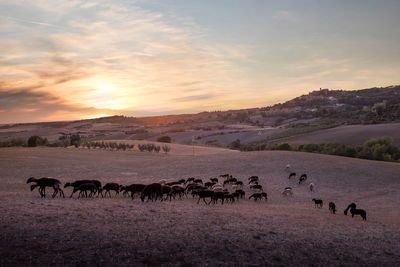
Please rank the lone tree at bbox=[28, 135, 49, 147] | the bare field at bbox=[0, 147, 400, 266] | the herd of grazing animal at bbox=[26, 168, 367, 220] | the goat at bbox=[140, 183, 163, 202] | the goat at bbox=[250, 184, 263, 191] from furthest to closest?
the lone tree at bbox=[28, 135, 49, 147], the goat at bbox=[250, 184, 263, 191], the goat at bbox=[140, 183, 163, 202], the herd of grazing animal at bbox=[26, 168, 367, 220], the bare field at bbox=[0, 147, 400, 266]

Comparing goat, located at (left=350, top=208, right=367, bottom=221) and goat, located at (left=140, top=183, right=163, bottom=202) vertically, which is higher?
goat, located at (left=140, top=183, right=163, bottom=202)

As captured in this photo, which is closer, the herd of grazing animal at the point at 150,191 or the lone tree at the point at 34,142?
the herd of grazing animal at the point at 150,191

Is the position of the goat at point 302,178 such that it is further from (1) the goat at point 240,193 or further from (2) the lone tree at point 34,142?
(2) the lone tree at point 34,142

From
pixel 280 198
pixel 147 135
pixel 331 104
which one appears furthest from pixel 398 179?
pixel 331 104

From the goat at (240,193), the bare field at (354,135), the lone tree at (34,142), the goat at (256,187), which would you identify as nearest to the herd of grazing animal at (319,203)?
the goat at (256,187)

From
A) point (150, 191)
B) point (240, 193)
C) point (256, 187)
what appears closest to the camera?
point (150, 191)

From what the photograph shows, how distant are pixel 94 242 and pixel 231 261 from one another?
370 cm

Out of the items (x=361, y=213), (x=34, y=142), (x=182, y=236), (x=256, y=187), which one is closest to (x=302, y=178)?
(x=256, y=187)

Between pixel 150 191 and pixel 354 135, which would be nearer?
pixel 150 191

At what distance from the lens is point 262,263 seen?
8.21m

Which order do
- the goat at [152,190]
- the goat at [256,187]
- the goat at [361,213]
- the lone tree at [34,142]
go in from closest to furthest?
the goat at [361,213] → the goat at [152,190] → the goat at [256,187] → the lone tree at [34,142]

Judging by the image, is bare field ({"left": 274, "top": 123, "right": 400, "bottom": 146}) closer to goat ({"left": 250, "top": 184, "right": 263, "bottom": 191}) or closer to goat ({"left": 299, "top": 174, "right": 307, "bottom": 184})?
goat ({"left": 299, "top": 174, "right": 307, "bottom": 184})

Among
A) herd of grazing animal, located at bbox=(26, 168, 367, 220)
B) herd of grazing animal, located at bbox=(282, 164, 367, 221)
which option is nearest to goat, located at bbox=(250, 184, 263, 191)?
herd of grazing animal, located at bbox=(26, 168, 367, 220)

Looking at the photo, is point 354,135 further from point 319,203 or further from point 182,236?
point 182,236
